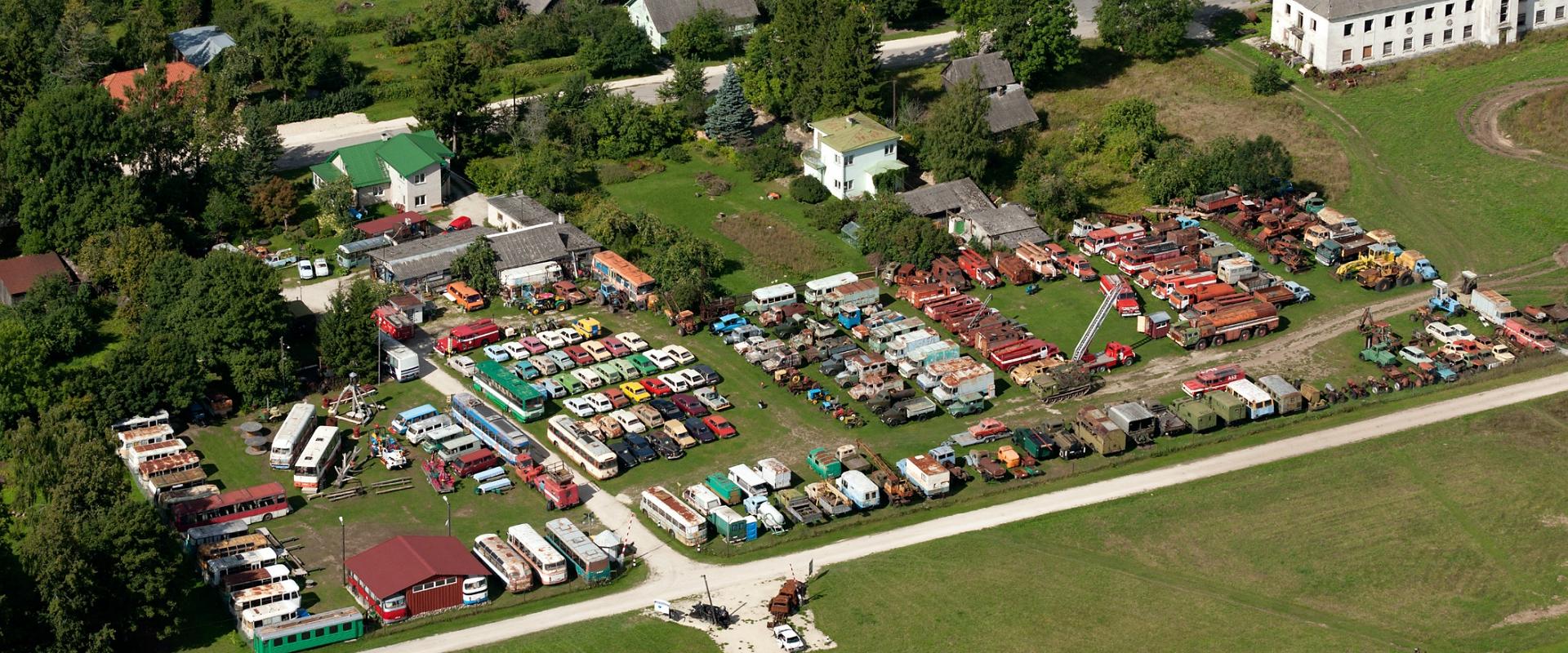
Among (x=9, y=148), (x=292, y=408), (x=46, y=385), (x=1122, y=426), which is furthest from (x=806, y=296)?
(x=9, y=148)

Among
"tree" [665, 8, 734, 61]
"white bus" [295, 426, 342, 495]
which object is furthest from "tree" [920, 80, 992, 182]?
"white bus" [295, 426, 342, 495]

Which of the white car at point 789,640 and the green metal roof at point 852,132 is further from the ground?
the green metal roof at point 852,132

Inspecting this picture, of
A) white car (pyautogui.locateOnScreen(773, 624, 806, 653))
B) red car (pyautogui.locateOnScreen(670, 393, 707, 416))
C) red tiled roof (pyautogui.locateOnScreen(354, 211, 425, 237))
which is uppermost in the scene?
red tiled roof (pyautogui.locateOnScreen(354, 211, 425, 237))

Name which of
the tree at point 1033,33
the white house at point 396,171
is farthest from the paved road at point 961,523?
the white house at point 396,171

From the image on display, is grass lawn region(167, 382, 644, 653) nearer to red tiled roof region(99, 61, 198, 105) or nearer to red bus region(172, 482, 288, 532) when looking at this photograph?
red bus region(172, 482, 288, 532)

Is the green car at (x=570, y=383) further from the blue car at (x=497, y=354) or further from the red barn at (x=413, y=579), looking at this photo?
the red barn at (x=413, y=579)

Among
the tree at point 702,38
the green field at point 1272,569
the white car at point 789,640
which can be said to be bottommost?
the green field at point 1272,569
